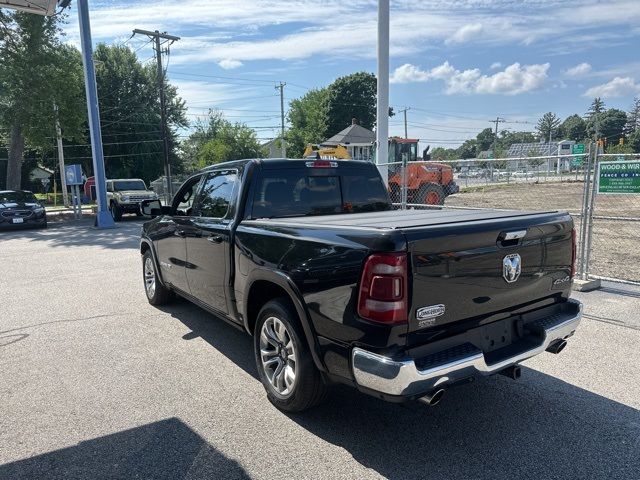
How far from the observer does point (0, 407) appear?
3746 millimetres

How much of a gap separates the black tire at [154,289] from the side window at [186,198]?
1.04 m

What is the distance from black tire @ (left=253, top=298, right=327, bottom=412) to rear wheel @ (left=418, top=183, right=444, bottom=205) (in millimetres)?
13101

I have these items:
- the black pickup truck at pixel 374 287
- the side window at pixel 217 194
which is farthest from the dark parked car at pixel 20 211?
the black pickup truck at pixel 374 287

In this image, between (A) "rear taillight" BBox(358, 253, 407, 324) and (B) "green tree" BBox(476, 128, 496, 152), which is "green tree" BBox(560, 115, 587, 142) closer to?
(B) "green tree" BBox(476, 128, 496, 152)

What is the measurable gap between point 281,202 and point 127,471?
7.92ft

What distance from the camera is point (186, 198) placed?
18.5 feet

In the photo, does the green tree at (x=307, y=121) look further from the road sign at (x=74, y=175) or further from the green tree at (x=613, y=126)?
the green tree at (x=613, y=126)

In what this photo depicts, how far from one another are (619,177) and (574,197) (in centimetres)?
1735

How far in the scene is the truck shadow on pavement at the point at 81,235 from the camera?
13.4 m

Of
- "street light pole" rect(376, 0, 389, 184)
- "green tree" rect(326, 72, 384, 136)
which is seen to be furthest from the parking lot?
"green tree" rect(326, 72, 384, 136)

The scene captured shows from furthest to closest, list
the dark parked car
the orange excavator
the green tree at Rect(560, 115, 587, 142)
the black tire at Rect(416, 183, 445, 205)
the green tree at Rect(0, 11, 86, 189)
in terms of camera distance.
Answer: the green tree at Rect(560, 115, 587, 142) < the green tree at Rect(0, 11, 86, 189) < the dark parked car < the orange excavator < the black tire at Rect(416, 183, 445, 205)

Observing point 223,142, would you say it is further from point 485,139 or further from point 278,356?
point 485,139

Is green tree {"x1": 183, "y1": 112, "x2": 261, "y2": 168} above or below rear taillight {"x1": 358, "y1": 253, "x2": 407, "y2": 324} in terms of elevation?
above

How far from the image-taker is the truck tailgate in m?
2.72
